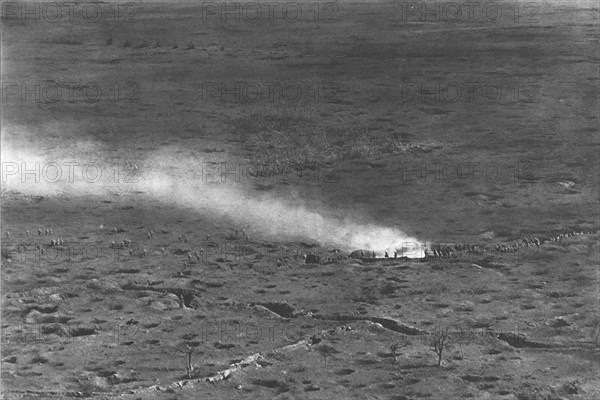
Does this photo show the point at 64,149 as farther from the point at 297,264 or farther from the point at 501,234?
the point at 501,234

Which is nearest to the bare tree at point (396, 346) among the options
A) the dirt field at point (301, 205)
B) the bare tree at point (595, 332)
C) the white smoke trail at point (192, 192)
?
the dirt field at point (301, 205)

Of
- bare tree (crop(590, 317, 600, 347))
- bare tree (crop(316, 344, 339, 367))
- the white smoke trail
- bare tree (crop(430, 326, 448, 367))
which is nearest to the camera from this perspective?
bare tree (crop(430, 326, 448, 367))

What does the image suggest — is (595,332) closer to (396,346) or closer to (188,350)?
(396,346)

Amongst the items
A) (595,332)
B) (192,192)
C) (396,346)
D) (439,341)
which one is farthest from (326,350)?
(192,192)

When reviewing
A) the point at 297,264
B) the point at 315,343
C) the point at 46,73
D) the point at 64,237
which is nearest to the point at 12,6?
the point at 46,73

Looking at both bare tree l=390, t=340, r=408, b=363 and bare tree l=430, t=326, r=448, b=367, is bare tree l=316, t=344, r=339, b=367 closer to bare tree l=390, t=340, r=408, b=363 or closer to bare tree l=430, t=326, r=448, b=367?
bare tree l=390, t=340, r=408, b=363

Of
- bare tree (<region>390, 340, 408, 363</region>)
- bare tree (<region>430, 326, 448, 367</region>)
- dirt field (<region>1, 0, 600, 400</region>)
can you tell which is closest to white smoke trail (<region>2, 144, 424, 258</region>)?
dirt field (<region>1, 0, 600, 400</region>)
